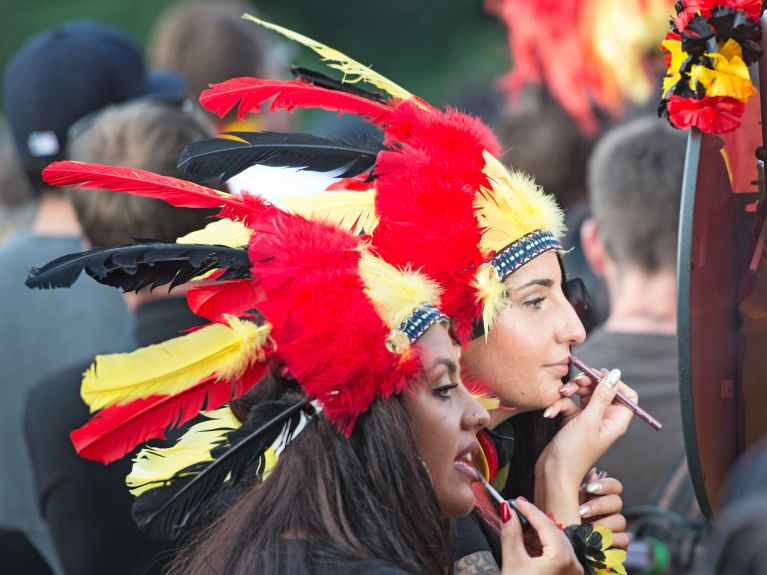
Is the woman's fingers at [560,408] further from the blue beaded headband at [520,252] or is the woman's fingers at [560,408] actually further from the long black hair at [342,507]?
the long black hair at [342,507]

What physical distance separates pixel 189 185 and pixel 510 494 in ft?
3.63

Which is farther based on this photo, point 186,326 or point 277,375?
point 186,326

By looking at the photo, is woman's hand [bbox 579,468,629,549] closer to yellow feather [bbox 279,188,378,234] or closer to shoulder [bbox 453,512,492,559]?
shoulder [bbox 453,512,492,559]

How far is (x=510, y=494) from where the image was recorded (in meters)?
2.83

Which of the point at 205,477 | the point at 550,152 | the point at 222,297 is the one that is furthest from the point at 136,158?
the point at 550,152

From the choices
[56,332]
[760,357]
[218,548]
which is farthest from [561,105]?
[218,548]

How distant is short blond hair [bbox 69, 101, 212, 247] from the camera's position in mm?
3262

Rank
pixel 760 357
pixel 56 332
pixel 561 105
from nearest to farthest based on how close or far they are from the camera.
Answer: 1. pixel 760 357
2. pixel 56 332
3. pixel 561 105

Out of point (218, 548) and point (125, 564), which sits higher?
point (218, 548)

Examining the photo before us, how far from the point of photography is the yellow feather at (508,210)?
2600 millimetres

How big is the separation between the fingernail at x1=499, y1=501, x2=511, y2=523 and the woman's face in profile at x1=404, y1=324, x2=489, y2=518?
0.24 ft

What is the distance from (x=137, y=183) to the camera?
2348mm

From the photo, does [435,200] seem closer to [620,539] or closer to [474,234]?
[474,234]

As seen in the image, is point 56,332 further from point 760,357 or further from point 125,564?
point 760,357
